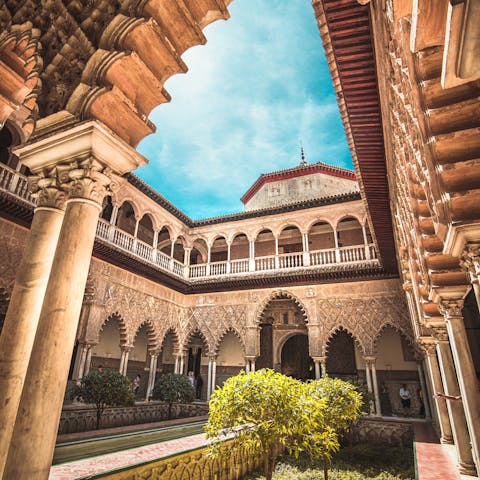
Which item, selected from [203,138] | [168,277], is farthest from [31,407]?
[203,138]

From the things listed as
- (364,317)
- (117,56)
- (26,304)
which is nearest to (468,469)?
(26,304)

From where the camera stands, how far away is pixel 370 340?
1188 cm

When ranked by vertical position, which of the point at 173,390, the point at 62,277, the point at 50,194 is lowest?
the point at 173,390

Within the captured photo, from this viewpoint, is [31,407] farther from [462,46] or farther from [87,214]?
[462,46]

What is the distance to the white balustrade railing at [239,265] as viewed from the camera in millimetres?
14390

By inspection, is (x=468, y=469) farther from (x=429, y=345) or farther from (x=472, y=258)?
(x=472, y=258)

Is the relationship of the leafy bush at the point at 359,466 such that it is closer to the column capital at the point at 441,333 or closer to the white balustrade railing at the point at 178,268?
the column capital at the point at 441,333

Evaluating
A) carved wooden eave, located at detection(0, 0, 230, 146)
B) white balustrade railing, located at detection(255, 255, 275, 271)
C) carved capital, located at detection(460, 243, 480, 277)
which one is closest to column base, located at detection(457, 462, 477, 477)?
carved capital, located at detection(460, 243, 480, 277)

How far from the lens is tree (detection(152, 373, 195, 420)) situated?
10.4 metres

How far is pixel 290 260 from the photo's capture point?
13.9 m

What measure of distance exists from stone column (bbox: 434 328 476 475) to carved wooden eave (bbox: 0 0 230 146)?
221 inches

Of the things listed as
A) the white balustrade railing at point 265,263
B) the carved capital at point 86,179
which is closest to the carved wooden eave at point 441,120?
the carved capital at point 86,179

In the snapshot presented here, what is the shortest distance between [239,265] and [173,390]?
5864 millimetres

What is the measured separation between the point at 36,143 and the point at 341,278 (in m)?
11.4
